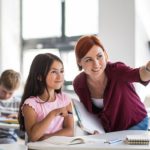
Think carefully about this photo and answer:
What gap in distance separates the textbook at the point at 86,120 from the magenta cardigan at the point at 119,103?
0.03 metres

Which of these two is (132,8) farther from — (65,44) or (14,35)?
(14,35)

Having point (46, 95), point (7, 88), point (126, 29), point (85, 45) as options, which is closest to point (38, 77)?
point (46, 95)

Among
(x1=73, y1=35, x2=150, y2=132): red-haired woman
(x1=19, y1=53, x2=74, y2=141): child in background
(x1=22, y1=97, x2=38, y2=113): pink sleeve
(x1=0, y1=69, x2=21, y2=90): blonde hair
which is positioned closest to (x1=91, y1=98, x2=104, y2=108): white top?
(x1=73, y1=35, x2=150, y2=132): red-haired woman

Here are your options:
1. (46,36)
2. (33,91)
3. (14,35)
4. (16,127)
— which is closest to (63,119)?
(33,91)

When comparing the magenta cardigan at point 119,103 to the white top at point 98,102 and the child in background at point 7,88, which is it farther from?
the child in background at point 7,88

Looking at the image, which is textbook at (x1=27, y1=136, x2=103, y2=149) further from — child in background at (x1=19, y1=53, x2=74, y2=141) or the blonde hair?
the blonde hair

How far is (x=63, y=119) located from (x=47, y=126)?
0.25 metres

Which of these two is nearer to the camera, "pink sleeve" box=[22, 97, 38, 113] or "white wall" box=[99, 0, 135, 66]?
"pink sleeve" box=[22, 97, 38, 113]

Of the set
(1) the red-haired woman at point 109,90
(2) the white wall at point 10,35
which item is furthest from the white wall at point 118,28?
(2) the white wall at point 10,35

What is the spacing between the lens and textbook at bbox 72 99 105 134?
2.11 meters

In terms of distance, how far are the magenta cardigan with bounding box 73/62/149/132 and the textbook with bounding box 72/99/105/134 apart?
3cm

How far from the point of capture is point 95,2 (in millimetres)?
4551

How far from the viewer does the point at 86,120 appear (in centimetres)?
214

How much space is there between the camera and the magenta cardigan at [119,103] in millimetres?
2182
